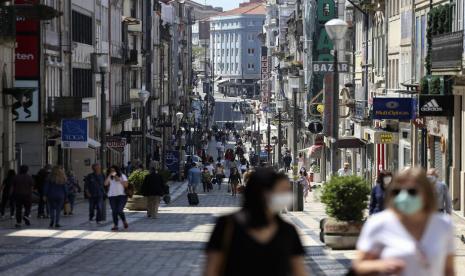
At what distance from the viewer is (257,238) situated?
8055 mm

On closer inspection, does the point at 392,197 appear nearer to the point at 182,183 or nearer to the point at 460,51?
the point at 460,51

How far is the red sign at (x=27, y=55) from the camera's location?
4738cm

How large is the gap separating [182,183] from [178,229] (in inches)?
1619

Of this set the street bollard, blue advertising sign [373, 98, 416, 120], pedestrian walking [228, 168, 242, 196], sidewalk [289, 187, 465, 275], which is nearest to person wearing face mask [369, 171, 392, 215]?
sidewalk [289, 187, 465, 275]

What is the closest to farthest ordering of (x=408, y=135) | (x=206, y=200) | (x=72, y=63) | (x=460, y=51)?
(x=460, y=51) → (x=408, y=135) → (x=206, y=200) → (x=72, y=63)

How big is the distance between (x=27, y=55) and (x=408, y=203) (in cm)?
4026

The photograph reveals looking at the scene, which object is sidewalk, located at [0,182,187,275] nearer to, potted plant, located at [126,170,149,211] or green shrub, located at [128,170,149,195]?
potted plant, located at [126,170,149,211]

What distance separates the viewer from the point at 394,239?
8.21 meters

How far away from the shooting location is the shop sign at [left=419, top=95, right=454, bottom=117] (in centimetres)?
3666

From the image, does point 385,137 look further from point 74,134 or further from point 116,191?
point 116,191

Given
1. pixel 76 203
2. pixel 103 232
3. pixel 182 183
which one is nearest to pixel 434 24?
pixel 76 203

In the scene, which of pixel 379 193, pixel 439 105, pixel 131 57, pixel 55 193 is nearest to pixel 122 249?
pixel 379 193

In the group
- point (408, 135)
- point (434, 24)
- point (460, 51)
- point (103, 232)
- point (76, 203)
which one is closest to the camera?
point (103, 232)

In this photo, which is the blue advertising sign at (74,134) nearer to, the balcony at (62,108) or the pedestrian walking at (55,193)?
the balcony at (62,108)
